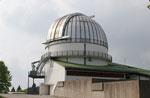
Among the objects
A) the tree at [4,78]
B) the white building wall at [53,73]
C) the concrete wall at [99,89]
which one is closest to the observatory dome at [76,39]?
the white building wall at [53,73]

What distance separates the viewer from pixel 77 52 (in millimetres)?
68812

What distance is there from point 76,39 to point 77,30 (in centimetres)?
187

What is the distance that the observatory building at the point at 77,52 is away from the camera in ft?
216

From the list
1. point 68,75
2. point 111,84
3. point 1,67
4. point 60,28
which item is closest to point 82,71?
point 68,75

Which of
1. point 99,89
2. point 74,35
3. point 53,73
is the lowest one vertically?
point 99,89

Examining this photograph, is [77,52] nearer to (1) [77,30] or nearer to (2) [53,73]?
(1) [77,30]

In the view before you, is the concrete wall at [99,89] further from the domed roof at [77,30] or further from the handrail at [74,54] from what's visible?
the domed roof at [77,30]

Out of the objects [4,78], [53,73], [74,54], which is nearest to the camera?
[53,73]

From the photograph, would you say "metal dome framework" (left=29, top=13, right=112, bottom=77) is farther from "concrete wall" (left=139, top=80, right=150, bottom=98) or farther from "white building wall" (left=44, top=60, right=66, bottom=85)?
"concrete wall" (left=139, top=80, right=150, bottom=98)

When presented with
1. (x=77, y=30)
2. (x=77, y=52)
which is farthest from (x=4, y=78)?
(x=77, y=30)

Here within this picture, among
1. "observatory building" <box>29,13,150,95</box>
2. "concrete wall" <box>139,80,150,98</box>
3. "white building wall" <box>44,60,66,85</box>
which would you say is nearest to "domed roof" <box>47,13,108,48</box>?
"observatory building" <box>29,13,150,95</box>

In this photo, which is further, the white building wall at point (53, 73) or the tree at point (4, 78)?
the tree at point (4, 78)

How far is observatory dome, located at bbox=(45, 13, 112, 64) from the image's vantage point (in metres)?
68.9

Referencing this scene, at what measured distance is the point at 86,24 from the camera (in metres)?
71.3
